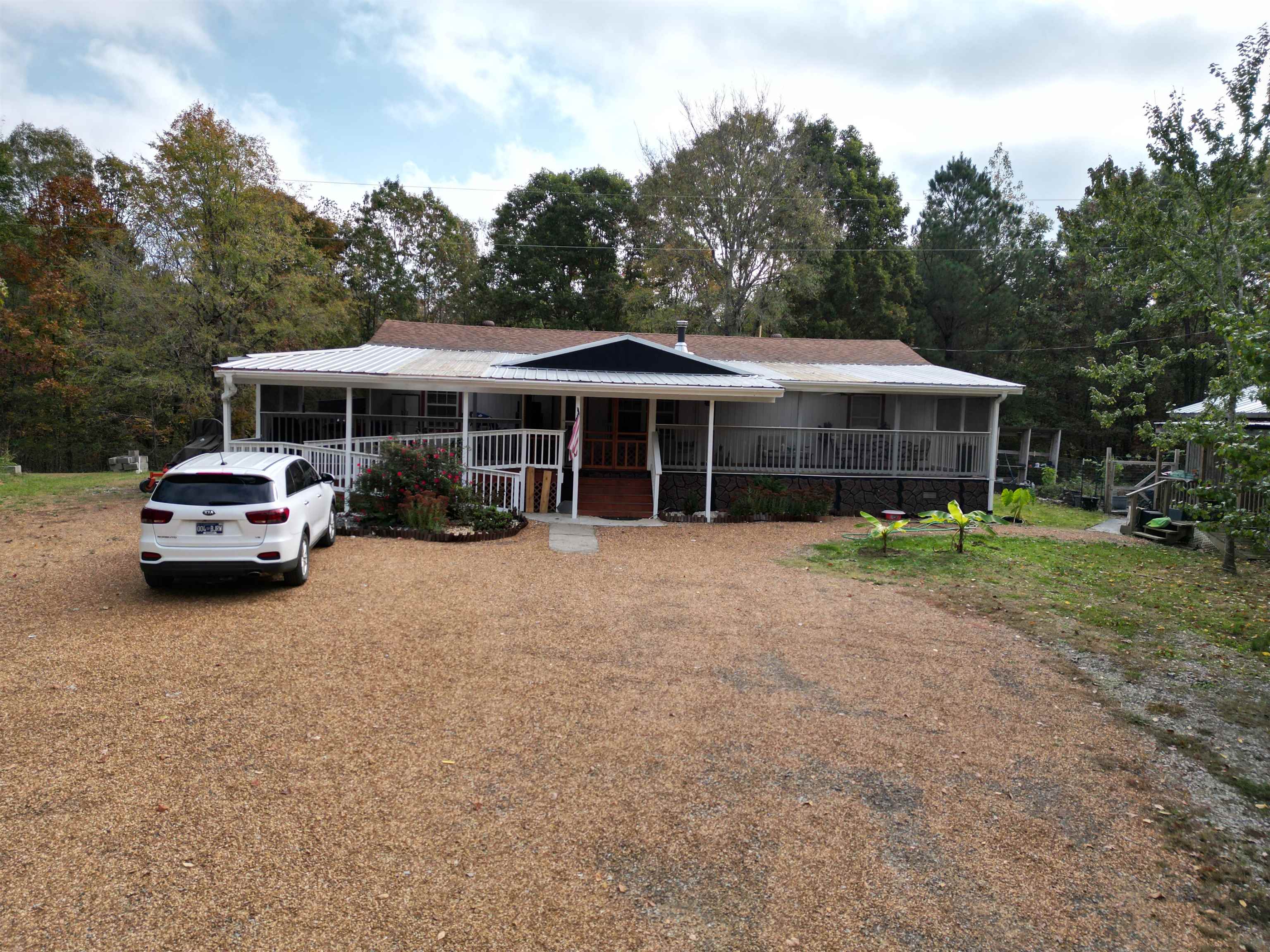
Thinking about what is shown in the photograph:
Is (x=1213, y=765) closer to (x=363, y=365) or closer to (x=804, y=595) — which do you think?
(x=804, y=595)

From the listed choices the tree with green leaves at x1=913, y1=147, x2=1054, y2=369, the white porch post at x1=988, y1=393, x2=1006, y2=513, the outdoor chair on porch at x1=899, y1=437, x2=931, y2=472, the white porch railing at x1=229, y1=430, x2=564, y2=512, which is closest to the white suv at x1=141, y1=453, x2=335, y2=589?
the white porch railing at x1=229, y1=430, x2=564, y2=512

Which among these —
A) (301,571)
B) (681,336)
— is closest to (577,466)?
(301,571)

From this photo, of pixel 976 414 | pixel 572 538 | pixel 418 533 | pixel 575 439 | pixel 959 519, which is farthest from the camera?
pixel 976 414

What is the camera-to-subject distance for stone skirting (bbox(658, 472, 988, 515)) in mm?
16906

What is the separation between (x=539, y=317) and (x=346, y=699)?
115 ft

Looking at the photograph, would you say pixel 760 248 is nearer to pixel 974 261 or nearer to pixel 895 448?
pixel 974 261

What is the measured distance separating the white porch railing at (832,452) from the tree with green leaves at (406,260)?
22.7 metres

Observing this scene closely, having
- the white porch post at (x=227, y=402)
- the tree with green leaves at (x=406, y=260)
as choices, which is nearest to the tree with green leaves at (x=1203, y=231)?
the white porch post at (x=227, y=402)

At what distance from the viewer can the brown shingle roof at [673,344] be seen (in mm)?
20391

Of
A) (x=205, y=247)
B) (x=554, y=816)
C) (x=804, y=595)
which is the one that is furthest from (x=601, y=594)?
(x=205, y=247)

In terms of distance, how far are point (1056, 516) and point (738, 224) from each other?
20147 millimetres

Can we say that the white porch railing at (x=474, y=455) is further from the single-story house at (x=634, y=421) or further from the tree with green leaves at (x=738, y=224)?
the tree with green leaves at (x=738, y=224)

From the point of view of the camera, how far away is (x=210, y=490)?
7844 millimetres

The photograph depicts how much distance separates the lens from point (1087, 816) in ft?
14.5
